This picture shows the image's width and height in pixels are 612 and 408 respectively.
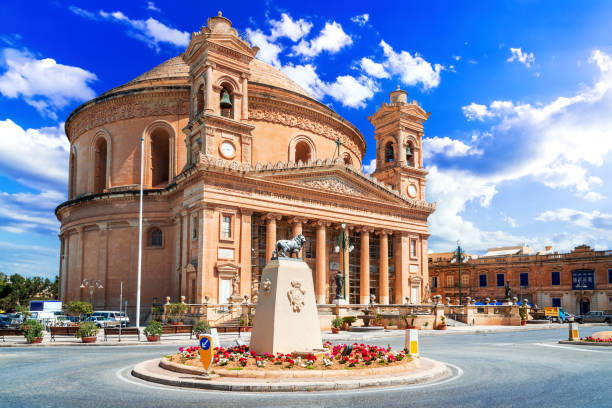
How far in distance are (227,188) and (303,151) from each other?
53.7 ft

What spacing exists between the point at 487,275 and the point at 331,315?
4245 cm

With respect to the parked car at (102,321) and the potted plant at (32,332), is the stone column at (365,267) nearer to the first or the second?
the parked car at (102,321)

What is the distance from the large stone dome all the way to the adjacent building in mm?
30922

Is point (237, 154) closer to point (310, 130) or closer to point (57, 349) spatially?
point (310, 130)

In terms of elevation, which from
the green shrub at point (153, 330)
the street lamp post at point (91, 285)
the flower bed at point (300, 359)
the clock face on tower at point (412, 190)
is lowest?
the green shrub at point (153, 330)

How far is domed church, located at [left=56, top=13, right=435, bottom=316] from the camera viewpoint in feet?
133

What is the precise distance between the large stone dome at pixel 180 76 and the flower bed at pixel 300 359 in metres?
38.8

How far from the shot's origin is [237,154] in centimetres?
4188

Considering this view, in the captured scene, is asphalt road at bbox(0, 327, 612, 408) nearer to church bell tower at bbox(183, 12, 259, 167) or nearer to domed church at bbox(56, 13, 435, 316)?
domed church at bbox(56, 13, 435, 316)

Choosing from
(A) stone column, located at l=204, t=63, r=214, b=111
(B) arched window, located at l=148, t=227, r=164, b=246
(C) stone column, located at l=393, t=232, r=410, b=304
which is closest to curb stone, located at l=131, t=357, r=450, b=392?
(A) stone column, located at l=204, t=63, r=214, b=111

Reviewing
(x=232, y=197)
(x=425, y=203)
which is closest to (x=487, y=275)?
(x=425, y=203)

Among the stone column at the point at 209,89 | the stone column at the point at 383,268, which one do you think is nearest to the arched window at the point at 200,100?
the stone column at the point at 209,89

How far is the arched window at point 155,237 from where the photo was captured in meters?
47.3

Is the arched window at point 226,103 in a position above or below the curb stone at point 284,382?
above
